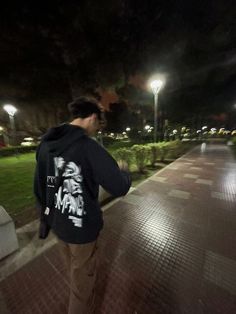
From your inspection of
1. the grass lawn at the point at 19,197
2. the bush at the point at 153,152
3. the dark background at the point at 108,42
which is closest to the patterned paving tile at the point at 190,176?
the grass lawn at the point at 19,197

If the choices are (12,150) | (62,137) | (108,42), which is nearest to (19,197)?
(62,137)

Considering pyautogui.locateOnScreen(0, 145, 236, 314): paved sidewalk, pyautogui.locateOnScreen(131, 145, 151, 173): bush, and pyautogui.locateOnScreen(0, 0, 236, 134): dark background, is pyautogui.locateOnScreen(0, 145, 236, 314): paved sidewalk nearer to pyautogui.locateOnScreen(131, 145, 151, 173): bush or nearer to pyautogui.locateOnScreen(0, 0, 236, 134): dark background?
pyautogui.locateOnScreen(131, 145, 151, 173): bush

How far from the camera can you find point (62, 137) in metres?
1.16

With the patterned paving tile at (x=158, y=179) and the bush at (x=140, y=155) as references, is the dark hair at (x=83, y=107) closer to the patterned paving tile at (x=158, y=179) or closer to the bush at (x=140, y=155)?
the patterned paving tile at (x=158, y=179)

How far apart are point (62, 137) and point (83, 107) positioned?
278mm

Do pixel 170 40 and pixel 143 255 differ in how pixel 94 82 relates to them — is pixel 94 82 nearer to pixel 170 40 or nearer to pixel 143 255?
pixel 170 40

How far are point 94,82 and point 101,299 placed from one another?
1264 cm

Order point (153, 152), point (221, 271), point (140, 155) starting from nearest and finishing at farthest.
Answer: point (221, 271) < point (140, 155) < point (153, 152)

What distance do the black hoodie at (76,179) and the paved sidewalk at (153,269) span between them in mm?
1036

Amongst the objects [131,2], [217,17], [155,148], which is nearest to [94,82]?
[131,2]

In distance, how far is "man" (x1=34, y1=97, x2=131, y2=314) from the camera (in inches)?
43.1

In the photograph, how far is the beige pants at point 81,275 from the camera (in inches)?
47.9

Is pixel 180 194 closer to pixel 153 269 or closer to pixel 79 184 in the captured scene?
pixel 153 269

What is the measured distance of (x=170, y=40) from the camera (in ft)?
31.9
